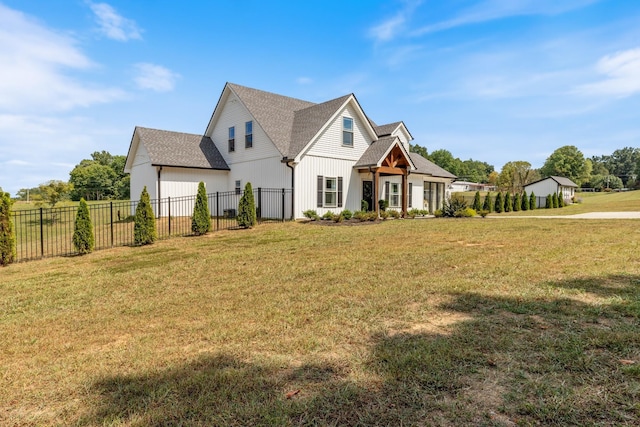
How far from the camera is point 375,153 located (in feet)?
62.4

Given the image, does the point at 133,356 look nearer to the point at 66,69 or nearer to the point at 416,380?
the point at 416,380

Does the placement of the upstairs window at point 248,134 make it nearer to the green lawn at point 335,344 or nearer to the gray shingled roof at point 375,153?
the gray shingled roof at point 375,153

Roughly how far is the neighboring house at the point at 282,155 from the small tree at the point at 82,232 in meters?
7.76

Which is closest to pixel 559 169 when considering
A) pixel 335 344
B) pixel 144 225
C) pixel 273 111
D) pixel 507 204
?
pixel 507 204

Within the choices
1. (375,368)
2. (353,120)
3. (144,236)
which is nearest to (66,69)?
(144,236)

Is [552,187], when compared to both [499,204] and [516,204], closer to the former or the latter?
[516,204]

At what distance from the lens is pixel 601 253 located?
747 centimetres

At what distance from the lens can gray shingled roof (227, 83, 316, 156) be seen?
1812 centimetres

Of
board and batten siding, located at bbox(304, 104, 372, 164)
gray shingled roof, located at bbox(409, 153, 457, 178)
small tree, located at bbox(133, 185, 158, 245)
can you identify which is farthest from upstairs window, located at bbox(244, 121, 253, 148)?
gray shingled roof, located at bbox(409, 153, 457, 178)

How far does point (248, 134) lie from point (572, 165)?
9015cm

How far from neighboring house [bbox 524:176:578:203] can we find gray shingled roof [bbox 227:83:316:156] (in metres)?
39.7

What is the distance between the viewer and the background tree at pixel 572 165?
80688mm

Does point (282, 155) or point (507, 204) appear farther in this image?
A: point (507, 204)

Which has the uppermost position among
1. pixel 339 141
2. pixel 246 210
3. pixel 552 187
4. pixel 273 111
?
pixel 273 111
